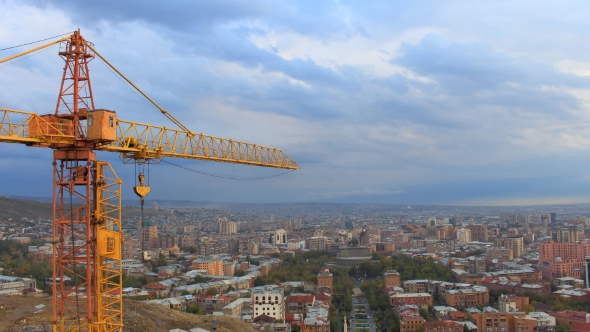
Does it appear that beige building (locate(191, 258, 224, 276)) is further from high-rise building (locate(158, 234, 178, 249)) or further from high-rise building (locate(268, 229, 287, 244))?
high-rise building (locate(268, 229, 287, 244))

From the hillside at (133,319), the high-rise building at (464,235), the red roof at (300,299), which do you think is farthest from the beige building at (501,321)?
the high-rise building at (464,235)

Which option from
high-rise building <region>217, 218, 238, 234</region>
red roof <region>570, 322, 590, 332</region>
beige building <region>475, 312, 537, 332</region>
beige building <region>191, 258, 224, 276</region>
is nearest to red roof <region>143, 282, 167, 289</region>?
beige building <region>191, 258, 224, 276</region>

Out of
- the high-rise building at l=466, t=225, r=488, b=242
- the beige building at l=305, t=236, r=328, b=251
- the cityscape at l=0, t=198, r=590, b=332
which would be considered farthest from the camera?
the high-rise building at l=466, t=225, r=488, b=242

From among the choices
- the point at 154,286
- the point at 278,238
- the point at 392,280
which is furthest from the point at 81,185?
the point at 278,238

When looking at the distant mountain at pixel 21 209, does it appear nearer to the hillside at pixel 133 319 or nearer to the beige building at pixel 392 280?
the beige building at pixel 392 280

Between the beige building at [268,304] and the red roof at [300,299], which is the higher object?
the beige building at [268,304]

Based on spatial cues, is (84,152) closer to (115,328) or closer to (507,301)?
(115,328)

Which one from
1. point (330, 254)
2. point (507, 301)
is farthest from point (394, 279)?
point (330, 254)

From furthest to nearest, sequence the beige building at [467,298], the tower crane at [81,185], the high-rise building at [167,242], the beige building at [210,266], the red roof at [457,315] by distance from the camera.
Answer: the high-rise building at [167,242] → the beige building at [210,266] → the beige building at [467,298] → the red roof at [457,315] → the tower crane at [81,185]
